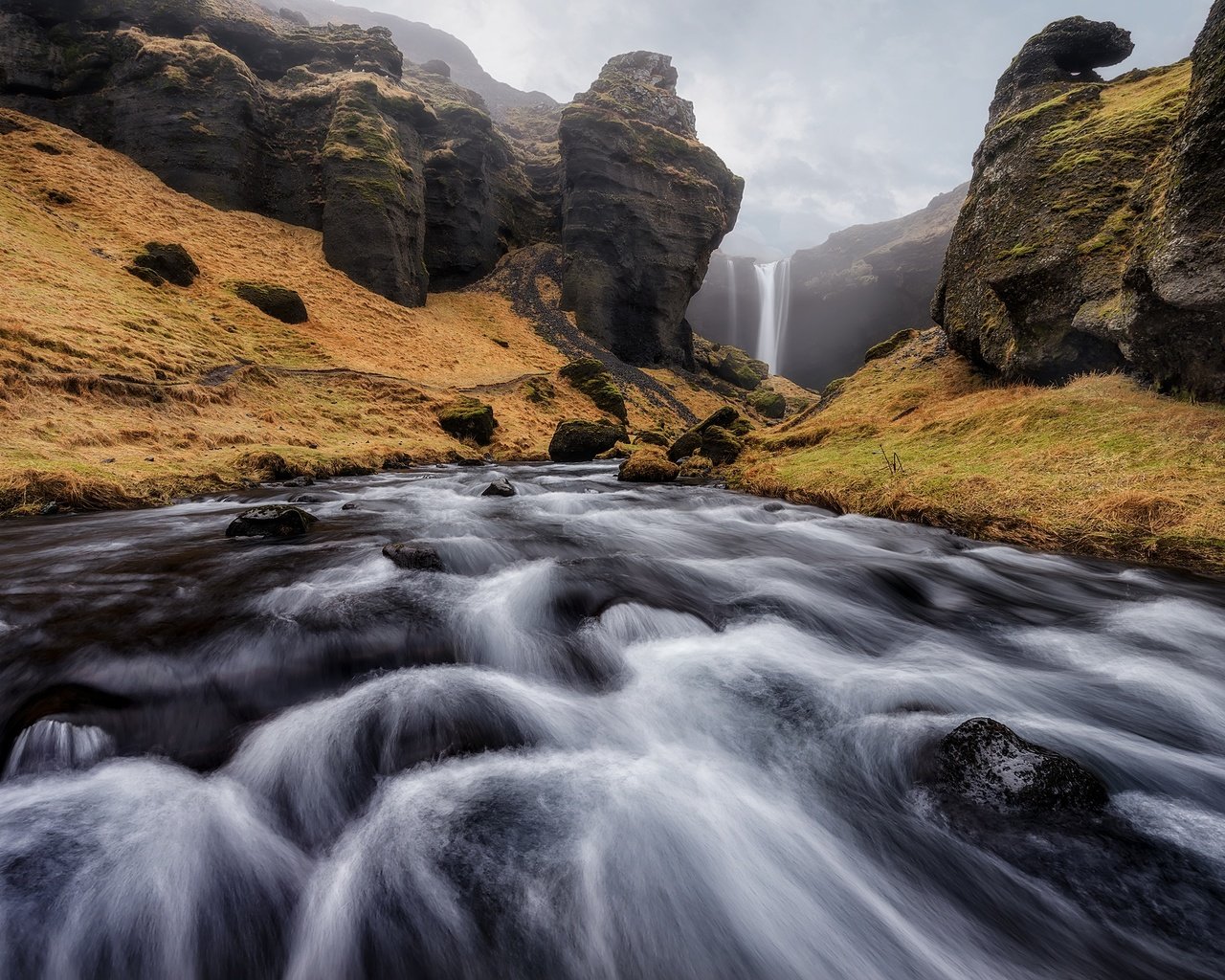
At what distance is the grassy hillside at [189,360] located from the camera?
31.2ft

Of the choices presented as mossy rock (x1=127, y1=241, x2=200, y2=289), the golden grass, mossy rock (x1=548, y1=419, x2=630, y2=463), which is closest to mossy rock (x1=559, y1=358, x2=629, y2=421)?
mossy rock (x1=548, y1=419, x2=630, y2=463)

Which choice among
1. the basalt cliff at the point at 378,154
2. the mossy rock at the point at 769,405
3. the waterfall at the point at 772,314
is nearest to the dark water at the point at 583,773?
the basalt cliff at the point at 378,154

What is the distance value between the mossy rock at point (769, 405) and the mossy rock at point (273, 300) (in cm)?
3694

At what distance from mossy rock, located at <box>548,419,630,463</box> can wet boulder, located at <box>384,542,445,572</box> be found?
1566 cm

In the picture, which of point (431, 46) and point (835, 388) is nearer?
point (835, 388)

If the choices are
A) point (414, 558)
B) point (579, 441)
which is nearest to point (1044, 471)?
point (414, 558)

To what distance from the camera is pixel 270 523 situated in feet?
21.7

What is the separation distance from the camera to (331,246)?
107ft

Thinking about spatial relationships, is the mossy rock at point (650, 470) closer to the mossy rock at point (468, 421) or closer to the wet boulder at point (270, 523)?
the wet boulder at point (270, 523)

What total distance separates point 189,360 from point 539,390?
16.5m

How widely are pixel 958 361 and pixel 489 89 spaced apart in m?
177

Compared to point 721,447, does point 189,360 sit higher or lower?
higher

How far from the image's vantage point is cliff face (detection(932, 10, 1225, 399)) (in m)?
6.38

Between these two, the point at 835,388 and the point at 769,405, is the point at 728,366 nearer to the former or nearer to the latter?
the point at 769,405
